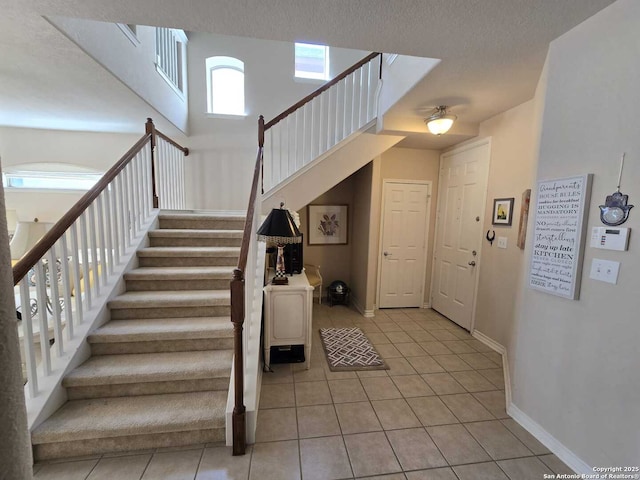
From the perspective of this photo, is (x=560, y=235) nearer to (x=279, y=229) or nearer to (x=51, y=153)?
(x=279, y=229)

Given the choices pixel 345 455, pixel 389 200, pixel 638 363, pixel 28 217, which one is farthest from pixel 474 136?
pixel 28 217

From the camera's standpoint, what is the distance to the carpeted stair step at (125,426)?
162 centimetres

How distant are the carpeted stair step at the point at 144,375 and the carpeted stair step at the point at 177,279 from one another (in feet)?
2.10

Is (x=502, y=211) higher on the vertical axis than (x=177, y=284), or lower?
higher

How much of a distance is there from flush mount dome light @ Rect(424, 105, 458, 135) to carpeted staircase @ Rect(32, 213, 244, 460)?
7.87ft

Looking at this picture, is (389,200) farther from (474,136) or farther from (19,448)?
(19,448)

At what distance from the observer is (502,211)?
2.96m

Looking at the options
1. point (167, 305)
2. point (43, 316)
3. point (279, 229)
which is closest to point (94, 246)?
point (43, 316)

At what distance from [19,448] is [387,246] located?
12.8 feet

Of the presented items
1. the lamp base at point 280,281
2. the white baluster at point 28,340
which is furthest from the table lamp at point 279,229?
the white baluster at point 28,340

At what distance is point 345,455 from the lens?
1.71 metres

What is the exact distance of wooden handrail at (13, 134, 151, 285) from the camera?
1.62 m

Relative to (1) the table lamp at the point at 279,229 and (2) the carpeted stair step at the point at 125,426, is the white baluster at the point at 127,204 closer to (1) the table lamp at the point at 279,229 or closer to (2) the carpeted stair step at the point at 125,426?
(1) the table lamp at the point at 279,229

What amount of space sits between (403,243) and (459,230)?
2.58 ft
